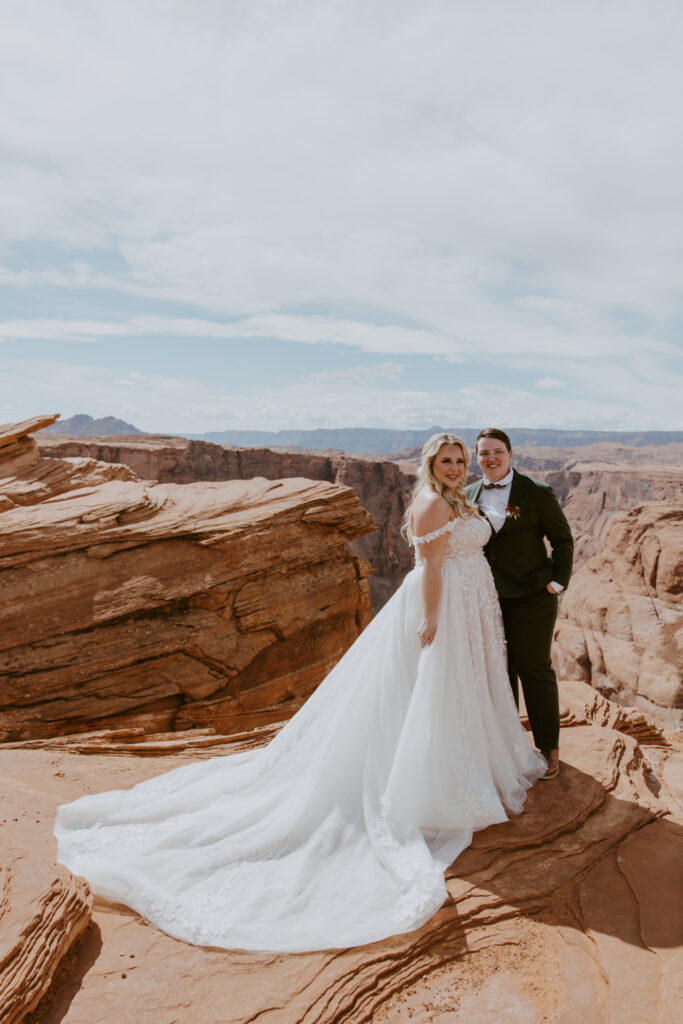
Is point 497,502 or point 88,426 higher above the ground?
point 88,426

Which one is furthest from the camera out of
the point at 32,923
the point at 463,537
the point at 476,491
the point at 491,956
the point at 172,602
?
the point at 172,602

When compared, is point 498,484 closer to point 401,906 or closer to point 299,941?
point 401,906

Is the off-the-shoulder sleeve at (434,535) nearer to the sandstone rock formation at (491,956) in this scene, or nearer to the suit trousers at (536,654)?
the suit trousers at (536,654)

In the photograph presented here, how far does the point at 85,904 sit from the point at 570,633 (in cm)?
3147

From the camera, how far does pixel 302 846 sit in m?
4.11

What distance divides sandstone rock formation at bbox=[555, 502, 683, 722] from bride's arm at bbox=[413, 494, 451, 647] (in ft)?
78.5

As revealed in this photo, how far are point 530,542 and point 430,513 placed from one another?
3.38 feet

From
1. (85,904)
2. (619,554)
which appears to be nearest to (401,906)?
(85,904)

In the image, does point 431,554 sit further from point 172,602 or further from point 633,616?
point 633,616

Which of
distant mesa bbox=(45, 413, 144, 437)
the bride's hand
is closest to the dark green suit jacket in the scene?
the bride's hand

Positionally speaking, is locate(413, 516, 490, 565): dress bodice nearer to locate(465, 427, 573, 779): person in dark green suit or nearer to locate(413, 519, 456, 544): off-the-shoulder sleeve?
locate(413, 519, 456, 544): off-the-shoulder sleeve

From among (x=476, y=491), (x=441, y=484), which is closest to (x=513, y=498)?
(x=476, y=491)

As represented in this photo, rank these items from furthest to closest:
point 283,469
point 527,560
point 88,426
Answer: point 88,426 → point 283,469 → point 527,560

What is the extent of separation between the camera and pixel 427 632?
4.46m
